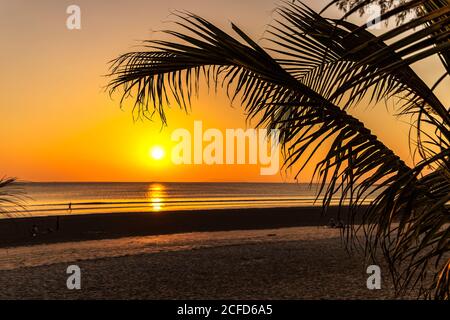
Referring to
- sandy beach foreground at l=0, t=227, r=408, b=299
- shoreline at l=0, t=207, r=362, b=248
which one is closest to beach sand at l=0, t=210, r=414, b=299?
sandy beach foreground at l=0, t=227, r=408, b=299

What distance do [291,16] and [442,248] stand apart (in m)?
1.31

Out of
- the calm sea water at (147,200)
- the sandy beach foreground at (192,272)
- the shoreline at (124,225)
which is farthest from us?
the calm sea water at (147,200)

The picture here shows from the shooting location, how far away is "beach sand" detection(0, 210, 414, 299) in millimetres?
6922

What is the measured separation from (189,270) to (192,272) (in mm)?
215

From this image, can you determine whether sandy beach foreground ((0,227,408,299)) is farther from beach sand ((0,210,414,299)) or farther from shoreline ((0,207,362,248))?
shoreline ((0,207,362,248))

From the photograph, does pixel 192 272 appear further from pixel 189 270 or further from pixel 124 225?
pixel 124 225

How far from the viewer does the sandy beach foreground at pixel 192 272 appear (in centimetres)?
691

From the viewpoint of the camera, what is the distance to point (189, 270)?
28.6ft

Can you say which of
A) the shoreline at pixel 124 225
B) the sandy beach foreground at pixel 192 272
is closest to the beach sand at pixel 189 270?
the sandy beach foreground at pixel 192 272

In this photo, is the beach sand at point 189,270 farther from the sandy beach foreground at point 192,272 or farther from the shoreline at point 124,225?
the shoreline at point 124,225

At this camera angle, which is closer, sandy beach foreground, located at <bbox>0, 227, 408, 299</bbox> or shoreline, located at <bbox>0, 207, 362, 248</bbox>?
sandy beach foreground, located at <bbox>0, 227, 408, 299</bbox>

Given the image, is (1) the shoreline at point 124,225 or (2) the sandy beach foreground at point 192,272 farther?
(1) the shoreline at point 124,225

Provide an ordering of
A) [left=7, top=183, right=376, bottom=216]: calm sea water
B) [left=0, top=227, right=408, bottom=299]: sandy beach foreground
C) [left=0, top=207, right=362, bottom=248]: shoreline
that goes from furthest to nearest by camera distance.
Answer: [left=7, top=183, right=376, bottom=216]: calm sea water
[left=0, top=207, right=362, bottom=248]: shoreline
[left=0, top=227, right=408, bottom=299]: sandy beach foreground
